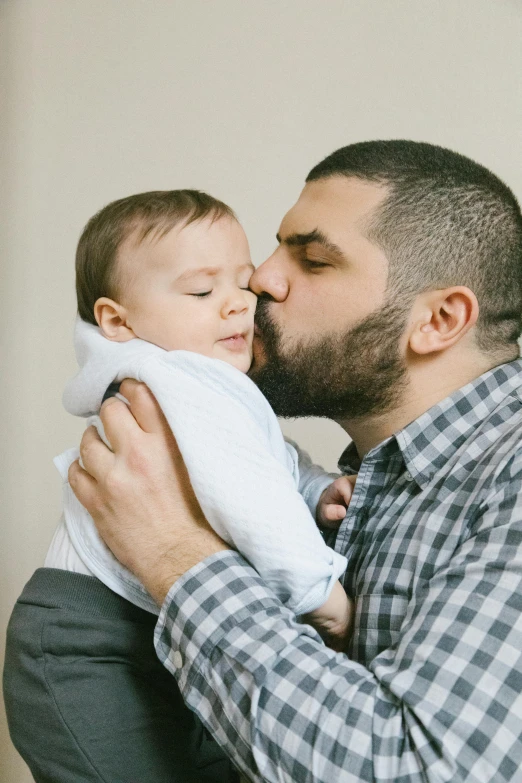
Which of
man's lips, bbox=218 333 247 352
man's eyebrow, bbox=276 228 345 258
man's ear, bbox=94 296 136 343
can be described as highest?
man's eyebrow, bbox=276 228 345 258

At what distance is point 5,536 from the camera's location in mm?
2330

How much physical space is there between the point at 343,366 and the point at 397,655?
2.13 ft

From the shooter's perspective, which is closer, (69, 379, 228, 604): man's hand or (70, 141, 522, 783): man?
(70, 141, 522, 783): man

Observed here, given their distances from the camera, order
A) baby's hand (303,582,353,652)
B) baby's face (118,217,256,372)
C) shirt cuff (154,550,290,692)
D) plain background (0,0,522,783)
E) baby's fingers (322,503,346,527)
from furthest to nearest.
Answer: plain background (0,0,522,783)
baby's fingers (322,503,346,527)
baby's face (118,217,256,372)
baby's hand (303,582,353,652)
shirt cuff (154,550,290,692)

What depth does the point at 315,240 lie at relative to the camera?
4.83 ft

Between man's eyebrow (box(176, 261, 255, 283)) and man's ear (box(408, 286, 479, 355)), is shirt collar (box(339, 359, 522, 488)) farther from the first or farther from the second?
man's eyebrow (box(176, 261, 255, 283))

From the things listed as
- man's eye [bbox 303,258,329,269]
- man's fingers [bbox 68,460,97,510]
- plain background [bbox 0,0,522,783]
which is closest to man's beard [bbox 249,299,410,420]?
man's eye [bbox 303,258,329,269]

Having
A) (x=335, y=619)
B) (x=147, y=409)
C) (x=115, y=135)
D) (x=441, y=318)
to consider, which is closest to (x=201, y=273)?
(x=147, y=409)

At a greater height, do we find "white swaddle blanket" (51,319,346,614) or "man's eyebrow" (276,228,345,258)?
"man's eyebrow" (276,228,345,258)

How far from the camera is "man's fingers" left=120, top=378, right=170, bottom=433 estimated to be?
1.17 meters

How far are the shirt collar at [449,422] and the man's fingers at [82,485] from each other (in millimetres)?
520

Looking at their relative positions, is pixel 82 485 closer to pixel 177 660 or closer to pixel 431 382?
pixel 177 660

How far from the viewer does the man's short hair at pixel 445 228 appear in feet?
4.72

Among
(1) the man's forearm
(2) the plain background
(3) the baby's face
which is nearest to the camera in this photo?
(1) the man's forearm
